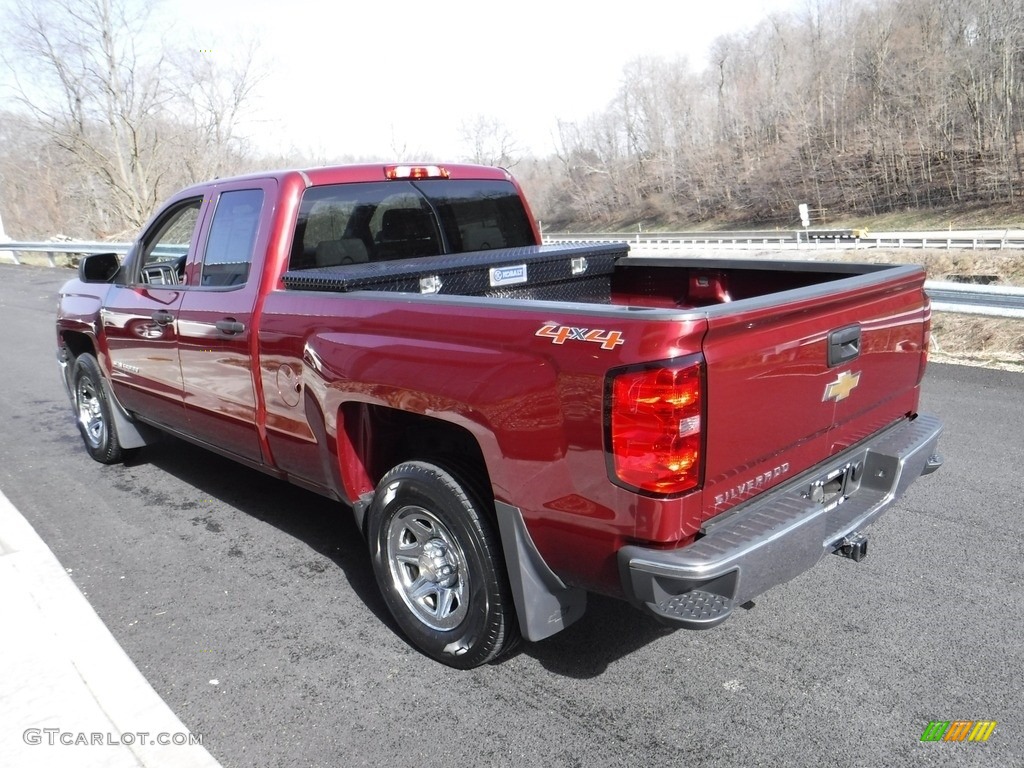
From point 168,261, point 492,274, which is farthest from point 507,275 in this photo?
point 168,261

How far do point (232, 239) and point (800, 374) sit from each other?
294cm

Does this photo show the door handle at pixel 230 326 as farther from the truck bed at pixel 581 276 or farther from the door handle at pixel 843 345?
the door handle at pixel 843 345

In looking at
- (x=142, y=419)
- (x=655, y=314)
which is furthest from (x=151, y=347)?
(x=655, y=314)

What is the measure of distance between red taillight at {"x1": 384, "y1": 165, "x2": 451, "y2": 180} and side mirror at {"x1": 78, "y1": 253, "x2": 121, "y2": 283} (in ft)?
7.14

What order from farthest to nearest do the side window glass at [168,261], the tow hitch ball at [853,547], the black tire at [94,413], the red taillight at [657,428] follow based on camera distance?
1. the black tire at [94,413]
2. the side window glass at [168,261]
3. the tow hitch ball at [853,547]
4. the red taillight at [657,428]

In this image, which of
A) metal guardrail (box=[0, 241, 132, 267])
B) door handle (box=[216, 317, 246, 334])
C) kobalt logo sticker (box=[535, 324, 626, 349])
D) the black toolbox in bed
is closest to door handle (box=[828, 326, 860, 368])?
kobalt logo sticker (box=[535, 324, 626, 349])

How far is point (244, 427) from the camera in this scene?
14.4 ft

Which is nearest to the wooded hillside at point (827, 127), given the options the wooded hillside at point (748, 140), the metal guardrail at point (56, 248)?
the wooded hillside at point (748, 140)

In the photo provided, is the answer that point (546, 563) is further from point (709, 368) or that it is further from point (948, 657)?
point (948, 657)

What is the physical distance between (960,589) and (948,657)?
586 millimetres

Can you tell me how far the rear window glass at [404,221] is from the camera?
421 cm

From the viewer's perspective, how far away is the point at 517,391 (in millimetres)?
2811

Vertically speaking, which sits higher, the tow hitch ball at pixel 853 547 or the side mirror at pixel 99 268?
the side mirror at pixel 99 268

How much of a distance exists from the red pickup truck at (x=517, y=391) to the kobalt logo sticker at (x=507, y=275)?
10 mm
